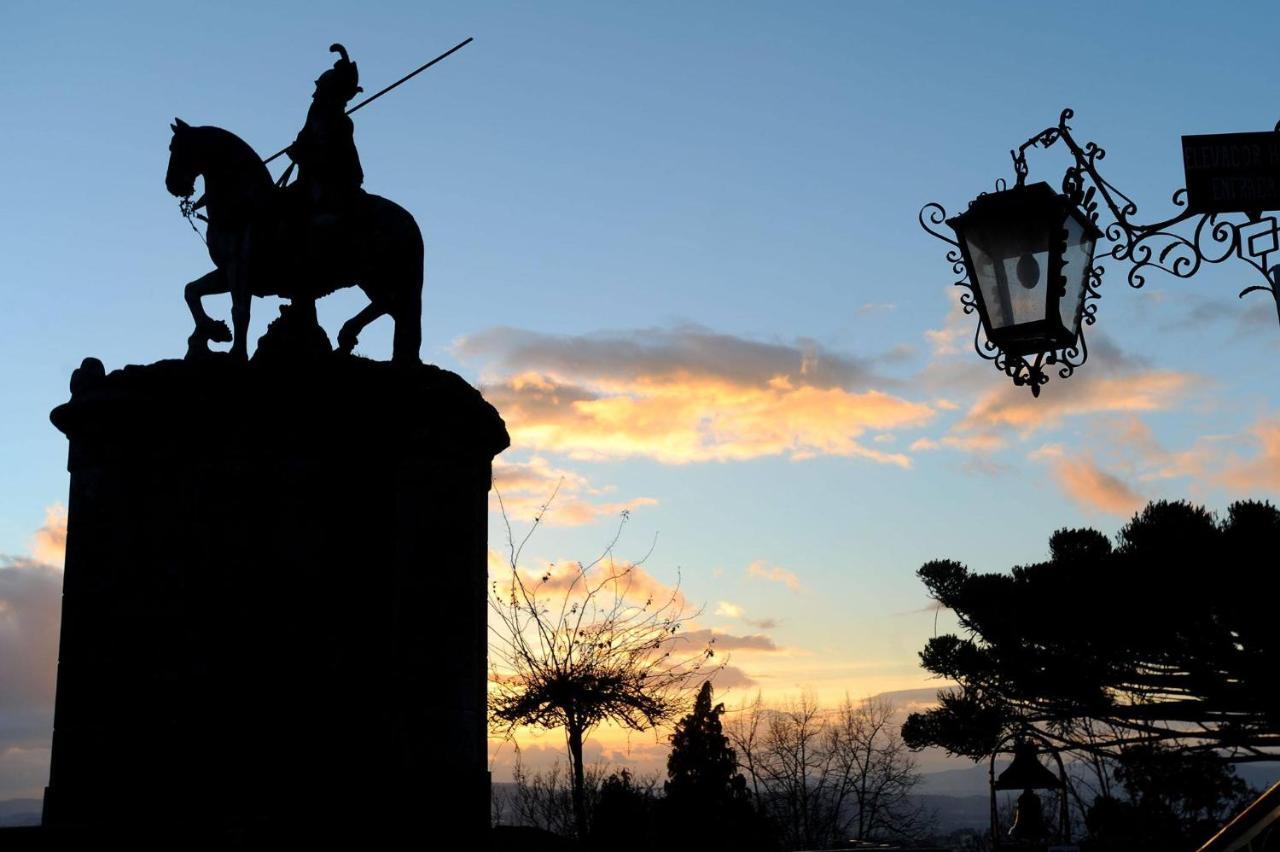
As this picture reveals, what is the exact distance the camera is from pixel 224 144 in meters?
11.2

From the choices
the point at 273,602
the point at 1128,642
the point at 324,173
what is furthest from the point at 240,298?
the point at 1128,642

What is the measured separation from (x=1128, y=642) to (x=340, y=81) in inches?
532

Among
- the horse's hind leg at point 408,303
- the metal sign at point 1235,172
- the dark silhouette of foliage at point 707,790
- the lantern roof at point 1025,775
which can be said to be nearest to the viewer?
the metal sign at point 1235,172

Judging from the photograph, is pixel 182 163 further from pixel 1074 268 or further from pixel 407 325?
pixel 1074 268

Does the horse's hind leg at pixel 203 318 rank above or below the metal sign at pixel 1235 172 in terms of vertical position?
above

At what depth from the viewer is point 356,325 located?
11.6m

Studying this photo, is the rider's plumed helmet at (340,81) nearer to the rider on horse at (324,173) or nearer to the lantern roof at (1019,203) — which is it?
the rider on horse at (324,173)

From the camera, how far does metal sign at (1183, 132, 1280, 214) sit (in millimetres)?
6438

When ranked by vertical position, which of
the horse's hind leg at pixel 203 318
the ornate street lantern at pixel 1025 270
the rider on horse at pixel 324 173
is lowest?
the ornate street lantern at pixel 1025 270

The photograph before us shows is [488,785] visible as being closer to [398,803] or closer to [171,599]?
[398,803]

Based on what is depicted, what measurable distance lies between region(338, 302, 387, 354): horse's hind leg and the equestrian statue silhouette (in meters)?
0.19

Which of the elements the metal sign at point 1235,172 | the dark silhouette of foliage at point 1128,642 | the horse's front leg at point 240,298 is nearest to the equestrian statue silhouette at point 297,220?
the horse's front leg at point 240,298

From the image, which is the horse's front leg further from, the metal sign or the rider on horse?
the metal sign

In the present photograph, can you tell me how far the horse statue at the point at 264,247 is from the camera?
1112 centimetres
